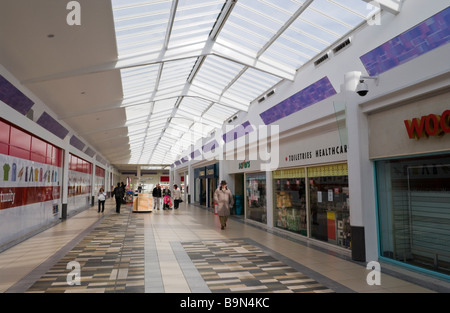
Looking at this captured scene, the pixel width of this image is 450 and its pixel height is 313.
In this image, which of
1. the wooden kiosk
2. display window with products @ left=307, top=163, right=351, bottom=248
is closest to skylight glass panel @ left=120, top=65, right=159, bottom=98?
the wooden kiosk

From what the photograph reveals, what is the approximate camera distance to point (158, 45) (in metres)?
8.20

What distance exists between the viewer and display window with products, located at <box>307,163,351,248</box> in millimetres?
6480

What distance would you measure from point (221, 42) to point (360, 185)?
5518 mm

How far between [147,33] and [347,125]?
519cm

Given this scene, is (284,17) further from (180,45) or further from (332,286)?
(332,286)

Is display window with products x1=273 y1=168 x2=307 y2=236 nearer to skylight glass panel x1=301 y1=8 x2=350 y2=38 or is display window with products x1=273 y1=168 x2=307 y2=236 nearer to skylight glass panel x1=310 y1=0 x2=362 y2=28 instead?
skylight glass panel x1=301 y1=8 x2=350 y2=38

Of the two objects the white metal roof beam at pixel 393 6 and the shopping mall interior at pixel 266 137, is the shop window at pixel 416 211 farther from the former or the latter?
the white metal roof beam at pixel 393 6

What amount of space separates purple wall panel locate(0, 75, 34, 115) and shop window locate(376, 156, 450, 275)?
7695 millimetres

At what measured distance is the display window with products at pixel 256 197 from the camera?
416 inches

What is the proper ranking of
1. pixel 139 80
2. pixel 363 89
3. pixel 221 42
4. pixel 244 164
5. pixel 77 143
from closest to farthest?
pixel 363 89
pixel 221 42
pixel 139 80
pixel 244 164
pixel 77 143

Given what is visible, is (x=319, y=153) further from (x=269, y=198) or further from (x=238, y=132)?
(x=238, y=132)

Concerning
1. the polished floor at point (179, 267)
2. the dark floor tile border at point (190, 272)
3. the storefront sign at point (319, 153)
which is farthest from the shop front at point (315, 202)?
the dark floor tile border at point (190, 272)

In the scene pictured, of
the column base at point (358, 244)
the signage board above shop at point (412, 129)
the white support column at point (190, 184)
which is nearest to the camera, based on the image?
the signage board above shop at point (412, 129)

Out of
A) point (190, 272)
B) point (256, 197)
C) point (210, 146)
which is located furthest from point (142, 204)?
point (190, 272)
